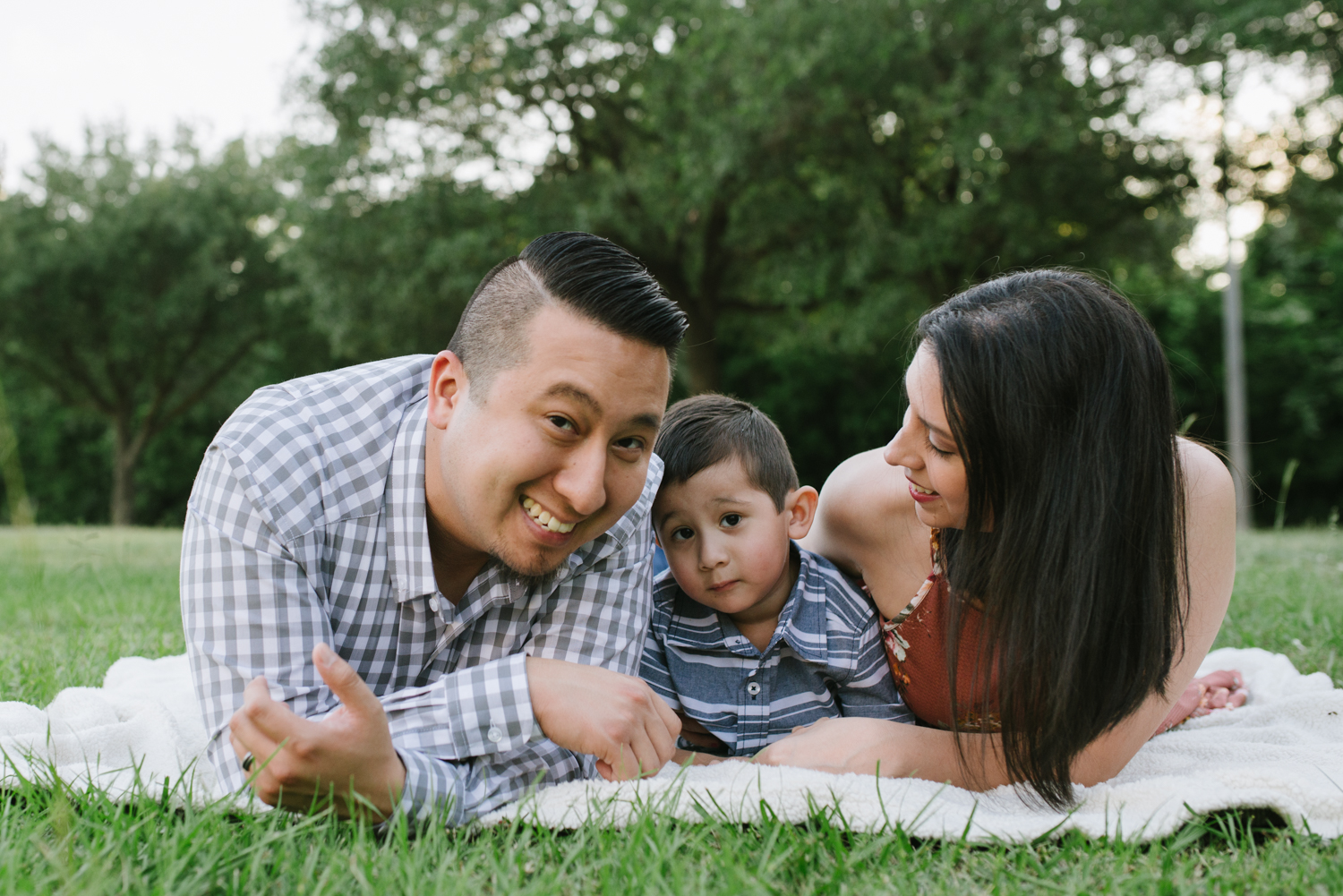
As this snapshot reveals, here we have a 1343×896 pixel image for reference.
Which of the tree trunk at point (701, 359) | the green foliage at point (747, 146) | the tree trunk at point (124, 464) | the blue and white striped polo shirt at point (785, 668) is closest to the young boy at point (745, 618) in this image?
the blue and white striped polo shirt at point (785, 668)

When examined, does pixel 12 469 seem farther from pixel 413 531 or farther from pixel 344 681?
pixel 413 531

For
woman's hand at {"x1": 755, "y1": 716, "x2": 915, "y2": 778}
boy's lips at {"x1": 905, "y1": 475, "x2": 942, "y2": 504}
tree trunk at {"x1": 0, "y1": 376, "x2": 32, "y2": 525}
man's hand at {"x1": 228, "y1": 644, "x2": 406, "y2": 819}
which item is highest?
tree trunk at {"x1": 0, "y1": 376, "x2": 32, "y2": 525}

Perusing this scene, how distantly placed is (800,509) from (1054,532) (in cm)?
99

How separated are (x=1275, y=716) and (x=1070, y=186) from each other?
1161 centimetres

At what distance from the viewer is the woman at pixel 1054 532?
6.97 feet

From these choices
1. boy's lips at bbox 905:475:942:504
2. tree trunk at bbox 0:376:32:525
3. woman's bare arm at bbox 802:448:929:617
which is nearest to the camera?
tree trunk at bbox 0:376:32:525

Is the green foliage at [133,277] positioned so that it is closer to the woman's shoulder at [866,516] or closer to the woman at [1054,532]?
the woman's shoulder at [866,516]

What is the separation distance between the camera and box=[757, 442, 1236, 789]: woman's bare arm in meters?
2.25

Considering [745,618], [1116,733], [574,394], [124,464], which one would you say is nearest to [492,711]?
[574,394]

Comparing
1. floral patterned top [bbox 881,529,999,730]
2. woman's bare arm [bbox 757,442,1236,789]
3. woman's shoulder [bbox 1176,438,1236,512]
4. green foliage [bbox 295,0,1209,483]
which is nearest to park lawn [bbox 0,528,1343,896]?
woman's bare arm [bbox 757,442,1236,789]

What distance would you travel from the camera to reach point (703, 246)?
14102mm

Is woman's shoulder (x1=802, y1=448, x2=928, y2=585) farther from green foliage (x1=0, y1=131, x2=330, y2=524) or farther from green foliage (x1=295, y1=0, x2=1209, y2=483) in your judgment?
green foliage (x1=0, y1=131, x2=330, y2=524)

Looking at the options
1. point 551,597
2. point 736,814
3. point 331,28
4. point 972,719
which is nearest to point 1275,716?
point 972,719

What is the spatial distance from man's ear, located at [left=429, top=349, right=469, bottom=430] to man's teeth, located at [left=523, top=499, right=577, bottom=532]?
0.31 meters
